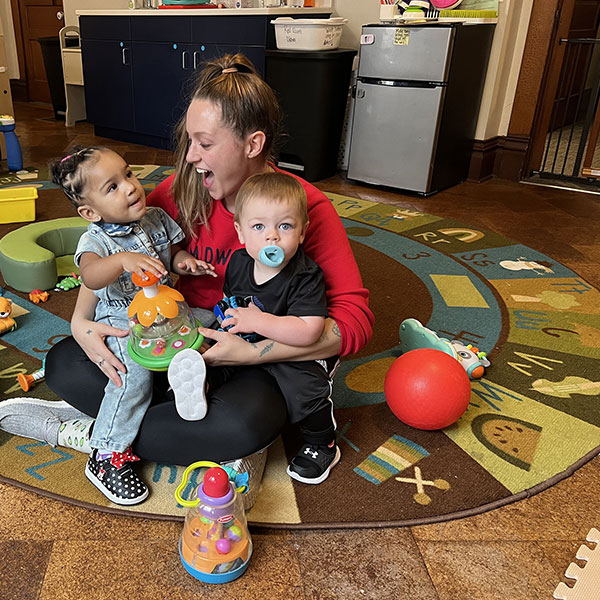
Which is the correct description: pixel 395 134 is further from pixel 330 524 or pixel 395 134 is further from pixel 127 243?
pixel 330 524

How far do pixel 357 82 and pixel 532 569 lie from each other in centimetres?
273

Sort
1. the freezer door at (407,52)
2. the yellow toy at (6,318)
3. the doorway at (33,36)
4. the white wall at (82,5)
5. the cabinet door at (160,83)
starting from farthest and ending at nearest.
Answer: the doorway at (33,36)
the white wall at (82,5)
the cabinet door at (160,83)
the freezer door at (407,52)
the yellow toy at (6,318)

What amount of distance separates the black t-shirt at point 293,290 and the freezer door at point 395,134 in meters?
2.16

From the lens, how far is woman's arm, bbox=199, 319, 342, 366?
1054 millimetres

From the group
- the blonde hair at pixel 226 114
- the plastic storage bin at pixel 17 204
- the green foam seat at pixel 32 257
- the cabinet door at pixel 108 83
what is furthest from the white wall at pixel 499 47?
the blonde hair at pixel 226 114

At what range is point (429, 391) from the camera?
127 cm

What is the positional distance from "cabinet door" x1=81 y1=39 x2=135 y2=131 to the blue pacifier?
11.6ft

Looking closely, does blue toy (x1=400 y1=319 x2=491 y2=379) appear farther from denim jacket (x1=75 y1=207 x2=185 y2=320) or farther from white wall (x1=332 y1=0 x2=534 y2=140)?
white wall (x1=332 y1=0 x2=534 y2=140)

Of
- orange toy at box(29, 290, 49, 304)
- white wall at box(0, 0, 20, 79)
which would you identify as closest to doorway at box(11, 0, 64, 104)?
white wall at box(0, 0, 20, 79)

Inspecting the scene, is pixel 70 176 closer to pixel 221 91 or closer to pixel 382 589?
pixel 221 91

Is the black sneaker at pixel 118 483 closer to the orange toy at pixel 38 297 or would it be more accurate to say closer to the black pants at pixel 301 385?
the black pants at pixel 301 385

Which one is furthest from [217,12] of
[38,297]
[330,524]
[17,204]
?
[330,524]

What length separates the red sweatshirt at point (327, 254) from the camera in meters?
1.20

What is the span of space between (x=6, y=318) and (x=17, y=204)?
0.97 meters
